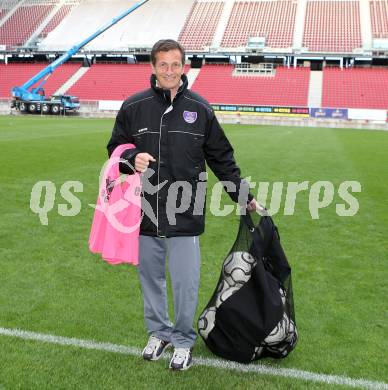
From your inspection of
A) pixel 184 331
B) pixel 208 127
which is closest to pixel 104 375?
pixel 184 331

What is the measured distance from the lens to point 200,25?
52219mm

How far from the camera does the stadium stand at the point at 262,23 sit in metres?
48.9

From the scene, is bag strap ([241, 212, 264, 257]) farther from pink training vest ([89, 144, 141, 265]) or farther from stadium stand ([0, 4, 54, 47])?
stadium stand ([0, 4, 54, 47])

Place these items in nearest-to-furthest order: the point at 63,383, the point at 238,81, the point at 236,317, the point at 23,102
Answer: the point at 63,383
the point at 236,317
the point at 23,102
the point at 238,81

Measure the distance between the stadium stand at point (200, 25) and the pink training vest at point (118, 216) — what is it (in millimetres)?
47950

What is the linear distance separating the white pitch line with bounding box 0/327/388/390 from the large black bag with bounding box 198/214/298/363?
7cm

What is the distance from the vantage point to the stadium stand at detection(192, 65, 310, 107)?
4266cm

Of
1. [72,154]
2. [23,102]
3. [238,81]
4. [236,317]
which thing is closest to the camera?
[236,317]

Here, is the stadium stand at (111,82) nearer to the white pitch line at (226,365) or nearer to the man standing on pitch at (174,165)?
the white pitch line at (226,365)

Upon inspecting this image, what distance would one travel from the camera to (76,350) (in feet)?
10.1

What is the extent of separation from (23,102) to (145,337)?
39.1 meters

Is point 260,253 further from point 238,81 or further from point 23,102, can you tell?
point 238,81

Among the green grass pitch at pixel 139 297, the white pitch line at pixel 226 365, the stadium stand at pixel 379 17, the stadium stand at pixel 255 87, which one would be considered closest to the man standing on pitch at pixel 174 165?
the white pitch line at pixel 226 365

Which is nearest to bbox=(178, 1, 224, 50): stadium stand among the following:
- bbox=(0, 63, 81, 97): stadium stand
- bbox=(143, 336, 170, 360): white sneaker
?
bbox=(0, 63, 81, 97): stadium stand
